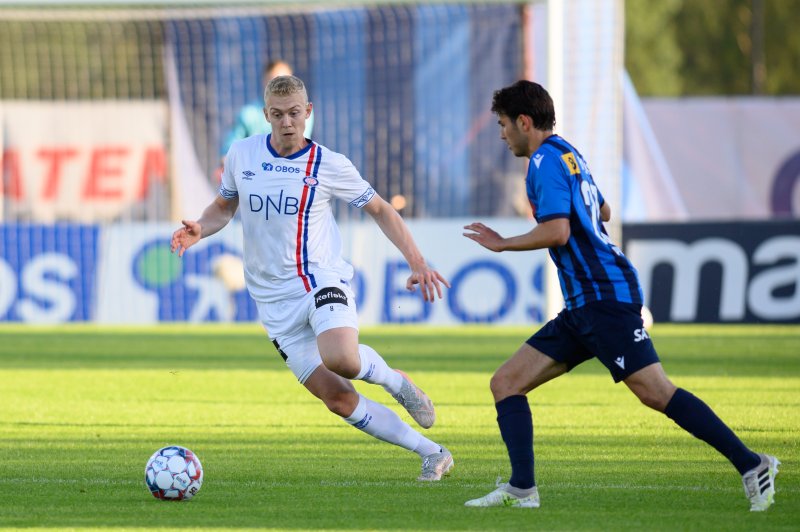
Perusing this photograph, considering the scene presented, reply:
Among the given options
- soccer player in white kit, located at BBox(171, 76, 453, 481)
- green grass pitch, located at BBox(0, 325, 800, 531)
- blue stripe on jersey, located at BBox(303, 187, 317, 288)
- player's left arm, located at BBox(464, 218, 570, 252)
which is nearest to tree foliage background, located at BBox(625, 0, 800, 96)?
green grass pitch, located at BBox(0, 325, 800, 531)

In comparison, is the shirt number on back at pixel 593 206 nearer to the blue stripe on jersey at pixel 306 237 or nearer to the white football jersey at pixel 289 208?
the white football jersey at pixel 289 208

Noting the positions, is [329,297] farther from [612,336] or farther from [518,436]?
[612,336]

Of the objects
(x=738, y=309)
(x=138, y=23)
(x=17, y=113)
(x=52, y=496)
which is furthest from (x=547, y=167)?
(x=17, y=113)

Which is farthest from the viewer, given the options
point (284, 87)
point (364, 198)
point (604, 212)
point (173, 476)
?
point (364, 198)

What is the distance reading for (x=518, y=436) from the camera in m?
6.40

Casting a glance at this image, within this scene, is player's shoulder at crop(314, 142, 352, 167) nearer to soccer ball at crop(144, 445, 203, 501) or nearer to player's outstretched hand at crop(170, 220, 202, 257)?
player's outstretched hand at crop(170, 220, 202, 257)

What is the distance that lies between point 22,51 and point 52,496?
1953 centimetres

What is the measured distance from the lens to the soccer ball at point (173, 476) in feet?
21.5

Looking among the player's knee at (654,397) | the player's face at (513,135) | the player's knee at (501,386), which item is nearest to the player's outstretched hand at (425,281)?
the player's knee at (501,386)

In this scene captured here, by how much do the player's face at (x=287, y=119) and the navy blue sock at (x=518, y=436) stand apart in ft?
6.06

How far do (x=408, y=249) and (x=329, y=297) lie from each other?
1.59 feet

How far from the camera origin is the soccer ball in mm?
6551

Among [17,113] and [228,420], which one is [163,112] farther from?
[228,420]

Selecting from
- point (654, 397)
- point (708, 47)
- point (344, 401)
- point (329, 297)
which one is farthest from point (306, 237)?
point (708, 47)
